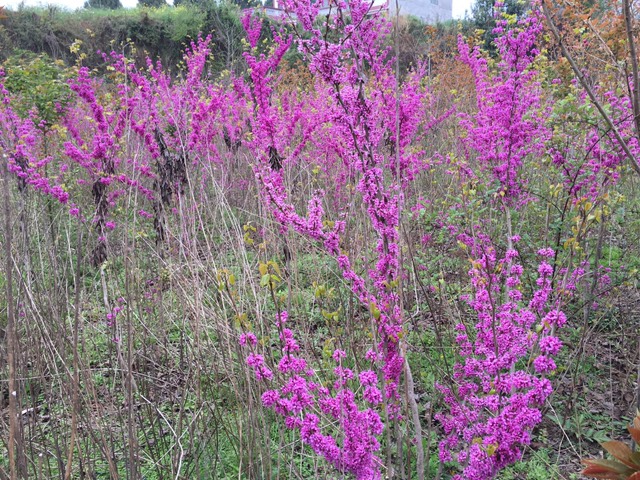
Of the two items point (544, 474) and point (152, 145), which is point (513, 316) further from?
point (152, 145)

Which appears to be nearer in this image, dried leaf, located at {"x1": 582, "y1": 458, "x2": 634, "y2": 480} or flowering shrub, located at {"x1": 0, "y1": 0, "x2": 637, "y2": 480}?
dried leaf, located at {"x1": 582, "y1": 458, "x2": 634, "y2": 480}

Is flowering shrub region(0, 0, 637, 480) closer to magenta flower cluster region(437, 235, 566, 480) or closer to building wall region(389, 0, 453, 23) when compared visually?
magenta flower cluster region(437, 235, 566, 480)

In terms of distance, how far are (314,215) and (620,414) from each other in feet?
7.02

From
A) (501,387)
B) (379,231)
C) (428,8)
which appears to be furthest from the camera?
(428,8)

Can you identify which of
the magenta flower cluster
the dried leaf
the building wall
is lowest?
the magenta flower cluster

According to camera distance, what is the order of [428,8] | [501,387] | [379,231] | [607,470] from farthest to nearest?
1. [428,8]
2. [379,231]
3. [501,387]
4. [607,470]

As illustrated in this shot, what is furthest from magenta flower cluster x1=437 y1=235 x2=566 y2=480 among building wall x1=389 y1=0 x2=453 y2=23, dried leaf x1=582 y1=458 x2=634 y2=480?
building wall x1=389 y1=0 x2=453 y2=23

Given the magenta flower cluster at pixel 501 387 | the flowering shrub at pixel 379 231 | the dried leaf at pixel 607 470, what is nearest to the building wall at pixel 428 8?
the flowering shrub at pixel 379 231

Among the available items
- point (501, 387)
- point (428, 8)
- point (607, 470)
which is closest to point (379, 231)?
point (501, 387)

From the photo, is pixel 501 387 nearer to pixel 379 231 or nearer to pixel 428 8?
pixel 379 231

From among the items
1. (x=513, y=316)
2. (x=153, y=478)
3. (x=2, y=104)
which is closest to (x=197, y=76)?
(x=2, y=104)

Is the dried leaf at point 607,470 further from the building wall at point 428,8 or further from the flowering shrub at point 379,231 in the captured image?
the building wall at point 428,8

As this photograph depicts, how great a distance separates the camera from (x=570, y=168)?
3.26m

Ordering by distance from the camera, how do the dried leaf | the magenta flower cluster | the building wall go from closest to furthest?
the dried leaf → the magenta flower cluster → the building wall
